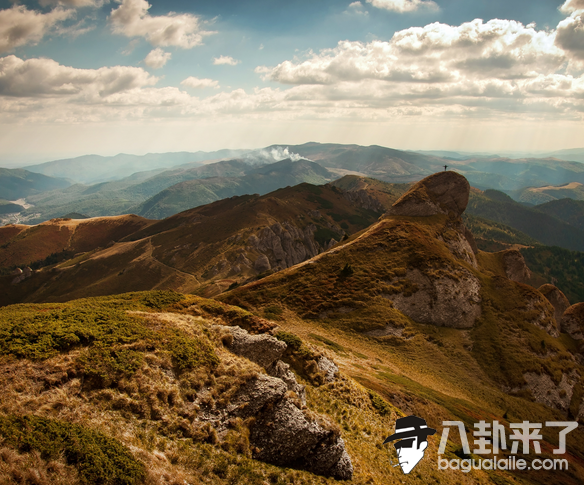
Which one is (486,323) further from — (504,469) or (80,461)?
(80,461)

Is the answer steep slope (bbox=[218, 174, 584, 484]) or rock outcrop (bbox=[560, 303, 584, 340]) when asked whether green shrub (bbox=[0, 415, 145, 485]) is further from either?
rock outcrop (bbox=[560, 303, 584, 340])

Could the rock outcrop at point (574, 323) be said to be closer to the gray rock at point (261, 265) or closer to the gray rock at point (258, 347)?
the gray rock at point (258, 347)

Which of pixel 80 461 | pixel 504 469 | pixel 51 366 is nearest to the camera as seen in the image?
pixel 80 461

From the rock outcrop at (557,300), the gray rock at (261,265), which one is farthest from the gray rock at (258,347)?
the gray rock at (261,265)

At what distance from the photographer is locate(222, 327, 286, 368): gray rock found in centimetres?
2525

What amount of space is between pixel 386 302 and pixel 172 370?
5335 cm

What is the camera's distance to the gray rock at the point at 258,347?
25.2m

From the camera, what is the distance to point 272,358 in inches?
1021

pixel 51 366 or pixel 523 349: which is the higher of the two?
pixel 51 366

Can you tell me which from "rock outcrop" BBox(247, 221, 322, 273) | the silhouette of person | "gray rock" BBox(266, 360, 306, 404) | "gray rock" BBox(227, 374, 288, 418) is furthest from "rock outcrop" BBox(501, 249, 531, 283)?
"rock outcrop" BBox(247, 221, 322, 273)

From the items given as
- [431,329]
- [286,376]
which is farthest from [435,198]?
[286,376]

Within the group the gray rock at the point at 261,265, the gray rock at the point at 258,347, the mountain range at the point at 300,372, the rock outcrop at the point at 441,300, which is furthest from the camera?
the gray rock at the point at 261,265

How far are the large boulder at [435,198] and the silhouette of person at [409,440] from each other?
246 ft

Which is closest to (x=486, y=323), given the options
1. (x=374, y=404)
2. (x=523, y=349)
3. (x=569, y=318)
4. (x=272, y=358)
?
(x=523, y=349)
